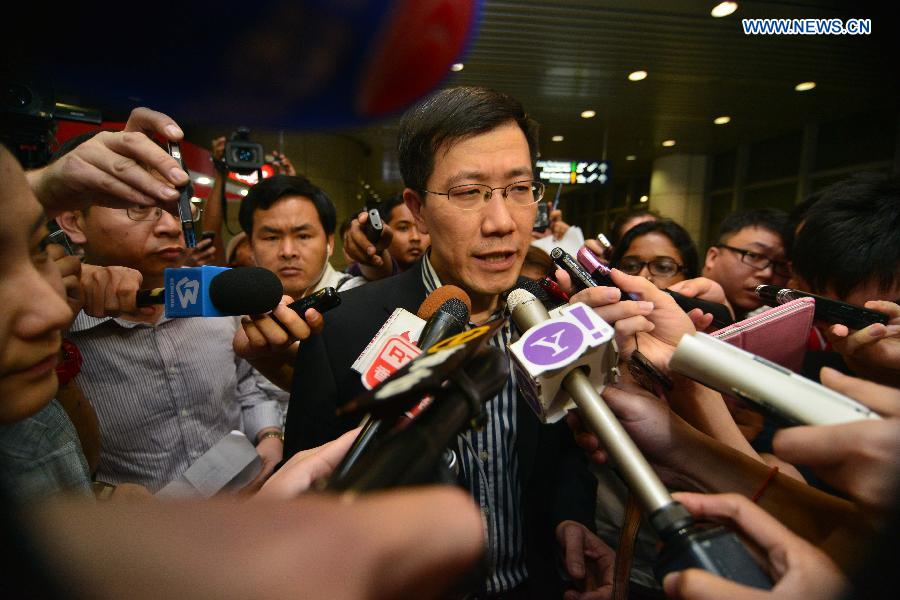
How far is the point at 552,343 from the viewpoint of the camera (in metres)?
0.51

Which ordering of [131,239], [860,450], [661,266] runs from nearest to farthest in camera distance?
[860,450]
[131,239]
[661,266]

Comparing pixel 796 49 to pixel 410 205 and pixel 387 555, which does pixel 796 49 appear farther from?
pixel 387 555

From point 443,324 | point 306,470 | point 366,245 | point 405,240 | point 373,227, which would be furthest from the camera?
point 405,240

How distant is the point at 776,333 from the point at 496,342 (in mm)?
663

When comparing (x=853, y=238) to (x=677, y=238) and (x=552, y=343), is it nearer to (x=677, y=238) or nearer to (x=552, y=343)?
(x=677, y=238)

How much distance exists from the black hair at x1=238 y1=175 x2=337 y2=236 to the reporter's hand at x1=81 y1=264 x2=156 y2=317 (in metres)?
1.11

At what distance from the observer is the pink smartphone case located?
58 centimetres

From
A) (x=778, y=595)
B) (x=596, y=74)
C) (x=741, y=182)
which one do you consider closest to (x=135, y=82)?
(x=778, y=595)

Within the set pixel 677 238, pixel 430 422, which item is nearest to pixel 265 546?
pixel 430 422

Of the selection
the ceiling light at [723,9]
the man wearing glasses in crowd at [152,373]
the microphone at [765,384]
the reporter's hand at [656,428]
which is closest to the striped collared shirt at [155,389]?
the man wearing glasses in crowd at [152,373]

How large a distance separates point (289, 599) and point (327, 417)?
2.69ft

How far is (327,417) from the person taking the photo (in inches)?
39.1

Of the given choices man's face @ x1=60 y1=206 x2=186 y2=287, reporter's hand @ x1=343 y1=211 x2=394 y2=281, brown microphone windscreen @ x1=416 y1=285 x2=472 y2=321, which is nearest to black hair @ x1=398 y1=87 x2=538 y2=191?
brown microphone windscreen @ x1=416 y1=285 x2=472 y2=321

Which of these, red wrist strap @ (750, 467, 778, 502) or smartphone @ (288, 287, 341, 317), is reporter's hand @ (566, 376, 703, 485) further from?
smartphone @ (288, 287, 341, 317)
